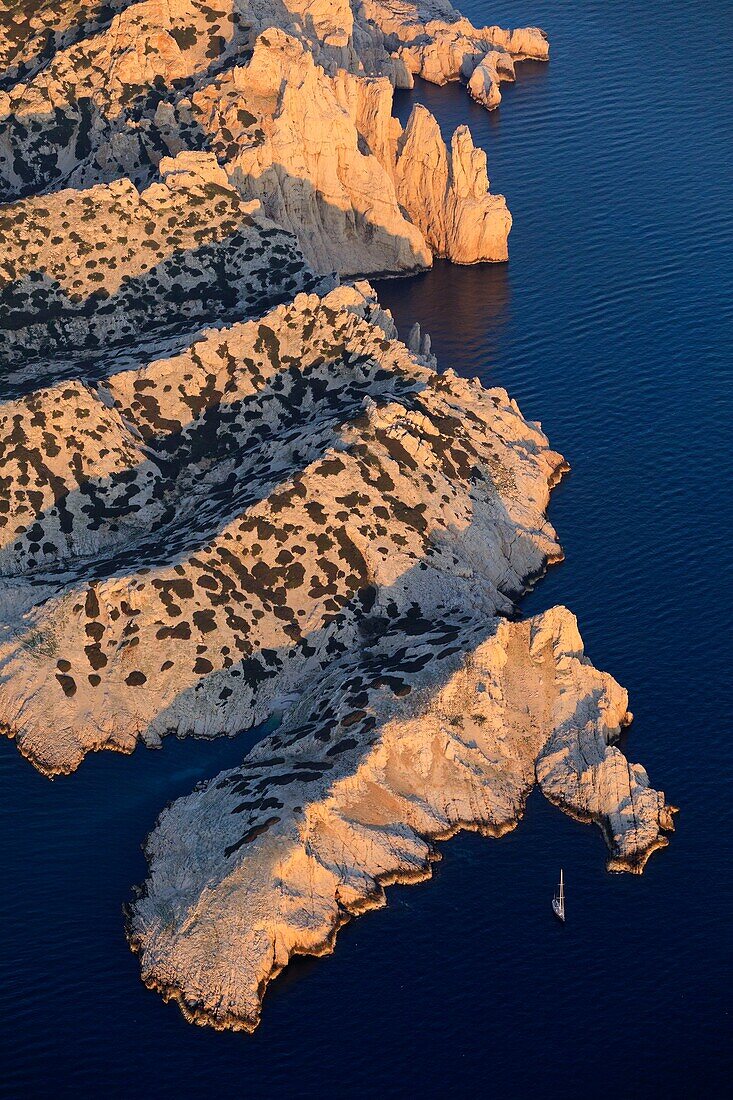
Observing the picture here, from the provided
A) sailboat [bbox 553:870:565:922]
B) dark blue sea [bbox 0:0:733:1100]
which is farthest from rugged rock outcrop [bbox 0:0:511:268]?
sailboat [bbox 553:870:565:922]

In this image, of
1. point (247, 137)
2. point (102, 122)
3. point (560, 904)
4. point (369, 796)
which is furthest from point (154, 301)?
point (560, 904)

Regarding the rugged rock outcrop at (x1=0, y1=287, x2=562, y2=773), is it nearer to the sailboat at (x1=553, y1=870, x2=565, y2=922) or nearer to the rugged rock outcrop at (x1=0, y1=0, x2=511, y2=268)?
the sailboat at (x1=553, y1=870, x2=565, y2=922)

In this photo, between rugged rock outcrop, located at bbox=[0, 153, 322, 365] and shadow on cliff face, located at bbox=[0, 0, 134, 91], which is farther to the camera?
shadow on cliff face, located at bbox=[0, 0, 134, 91]

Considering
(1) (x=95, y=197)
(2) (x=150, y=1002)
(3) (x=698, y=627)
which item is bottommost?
(2) (x=150, y=1002)

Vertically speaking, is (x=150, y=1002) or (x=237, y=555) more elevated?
(x=237, y=555)

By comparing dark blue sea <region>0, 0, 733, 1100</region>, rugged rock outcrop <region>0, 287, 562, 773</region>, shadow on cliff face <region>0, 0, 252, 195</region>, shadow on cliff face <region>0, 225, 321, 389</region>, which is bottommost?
dark blue sea <region>0, 0, 733, 1100</region>

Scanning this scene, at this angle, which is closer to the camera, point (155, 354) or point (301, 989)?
point (301, 989)

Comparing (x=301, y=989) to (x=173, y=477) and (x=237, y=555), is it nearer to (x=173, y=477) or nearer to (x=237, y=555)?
(x=237, y=555)

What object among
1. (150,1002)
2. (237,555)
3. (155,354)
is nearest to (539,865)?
(150,1002)
